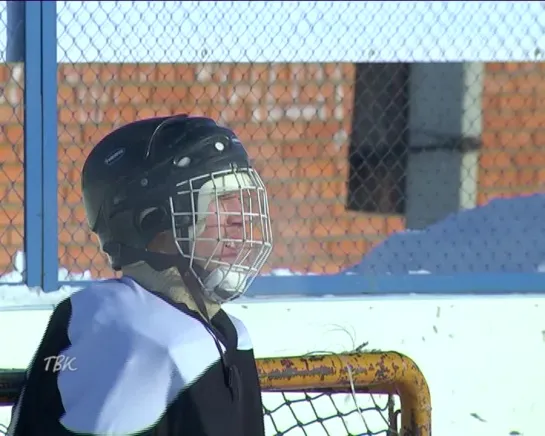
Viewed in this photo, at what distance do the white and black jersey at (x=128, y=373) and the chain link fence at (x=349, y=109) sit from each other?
2.08 m

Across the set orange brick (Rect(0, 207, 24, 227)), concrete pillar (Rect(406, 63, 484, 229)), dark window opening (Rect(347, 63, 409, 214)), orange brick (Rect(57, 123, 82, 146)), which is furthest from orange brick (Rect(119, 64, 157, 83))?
concrete pillar (Rect(406, 63, 484, 229))

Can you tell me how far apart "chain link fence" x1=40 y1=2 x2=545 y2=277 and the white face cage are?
1.98 metres

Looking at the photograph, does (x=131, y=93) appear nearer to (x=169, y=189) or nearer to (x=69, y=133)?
(x=69, y=133)

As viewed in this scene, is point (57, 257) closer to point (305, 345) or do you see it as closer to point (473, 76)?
point (305, 345)

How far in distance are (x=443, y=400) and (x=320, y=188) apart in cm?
114

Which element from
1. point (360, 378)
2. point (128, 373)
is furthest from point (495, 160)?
point (128, 373)

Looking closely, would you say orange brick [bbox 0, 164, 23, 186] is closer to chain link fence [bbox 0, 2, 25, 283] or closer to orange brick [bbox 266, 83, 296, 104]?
chain link fence [bbox 0, 2, 25, 283]

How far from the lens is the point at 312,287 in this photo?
3.89 metres

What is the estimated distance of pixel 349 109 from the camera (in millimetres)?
4941

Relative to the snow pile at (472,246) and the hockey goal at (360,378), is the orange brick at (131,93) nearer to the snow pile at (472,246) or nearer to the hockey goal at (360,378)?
the snow pile at (472,246)

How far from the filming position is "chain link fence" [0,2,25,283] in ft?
11.9

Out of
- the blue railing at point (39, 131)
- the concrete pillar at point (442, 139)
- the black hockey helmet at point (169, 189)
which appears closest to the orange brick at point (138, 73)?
the blue railing at point (39, 131)

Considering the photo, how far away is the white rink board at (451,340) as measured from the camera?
12.2ft

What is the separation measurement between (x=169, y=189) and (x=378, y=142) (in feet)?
10.4
